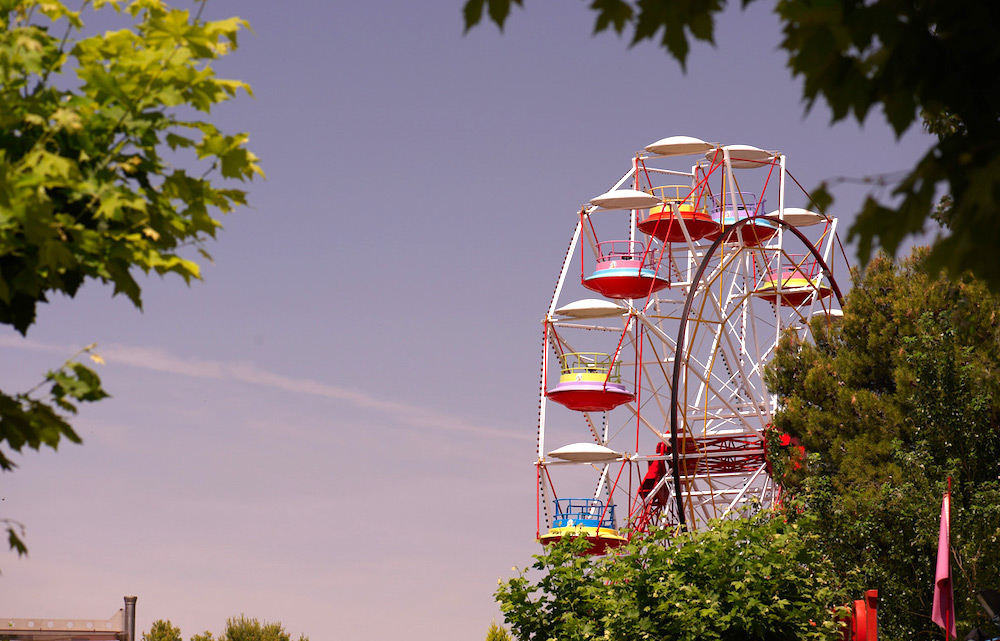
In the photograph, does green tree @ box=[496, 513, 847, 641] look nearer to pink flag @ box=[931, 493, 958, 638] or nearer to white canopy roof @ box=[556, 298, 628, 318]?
pink flag @ box=[931, 493, 958, 638]

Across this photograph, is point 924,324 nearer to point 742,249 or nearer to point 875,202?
point 742,249

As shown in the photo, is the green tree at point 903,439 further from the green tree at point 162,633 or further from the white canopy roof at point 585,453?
the green tree at point 162,633

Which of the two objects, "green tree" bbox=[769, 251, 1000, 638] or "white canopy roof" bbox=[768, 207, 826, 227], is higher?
"white canopy roof" bbox=[768, 207, 826, 227]

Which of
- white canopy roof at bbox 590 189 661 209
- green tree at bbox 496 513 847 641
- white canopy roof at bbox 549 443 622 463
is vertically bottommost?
green tree at bbox 496 513 847 641

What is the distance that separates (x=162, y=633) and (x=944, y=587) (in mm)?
50454

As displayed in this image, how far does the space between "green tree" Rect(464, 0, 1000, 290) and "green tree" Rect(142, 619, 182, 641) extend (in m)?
61.9

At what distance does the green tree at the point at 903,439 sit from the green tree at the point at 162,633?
145 ft

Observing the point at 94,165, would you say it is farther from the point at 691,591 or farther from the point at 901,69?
the point at 691,591

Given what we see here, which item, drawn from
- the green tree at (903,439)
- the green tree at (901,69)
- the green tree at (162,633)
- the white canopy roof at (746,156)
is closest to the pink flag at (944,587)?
the green tree at (903,439)

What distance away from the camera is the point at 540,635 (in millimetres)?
16516

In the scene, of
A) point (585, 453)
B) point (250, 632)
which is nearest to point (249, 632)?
point (250, 632)

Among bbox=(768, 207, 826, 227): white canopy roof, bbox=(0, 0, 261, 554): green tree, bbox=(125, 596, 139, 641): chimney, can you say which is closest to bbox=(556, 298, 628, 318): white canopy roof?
bbox=(768, 207, 826, 227): white canopy roof

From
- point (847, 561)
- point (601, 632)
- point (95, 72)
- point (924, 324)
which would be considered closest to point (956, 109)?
point (95, 72)

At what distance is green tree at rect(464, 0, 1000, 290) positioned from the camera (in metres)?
3.61
